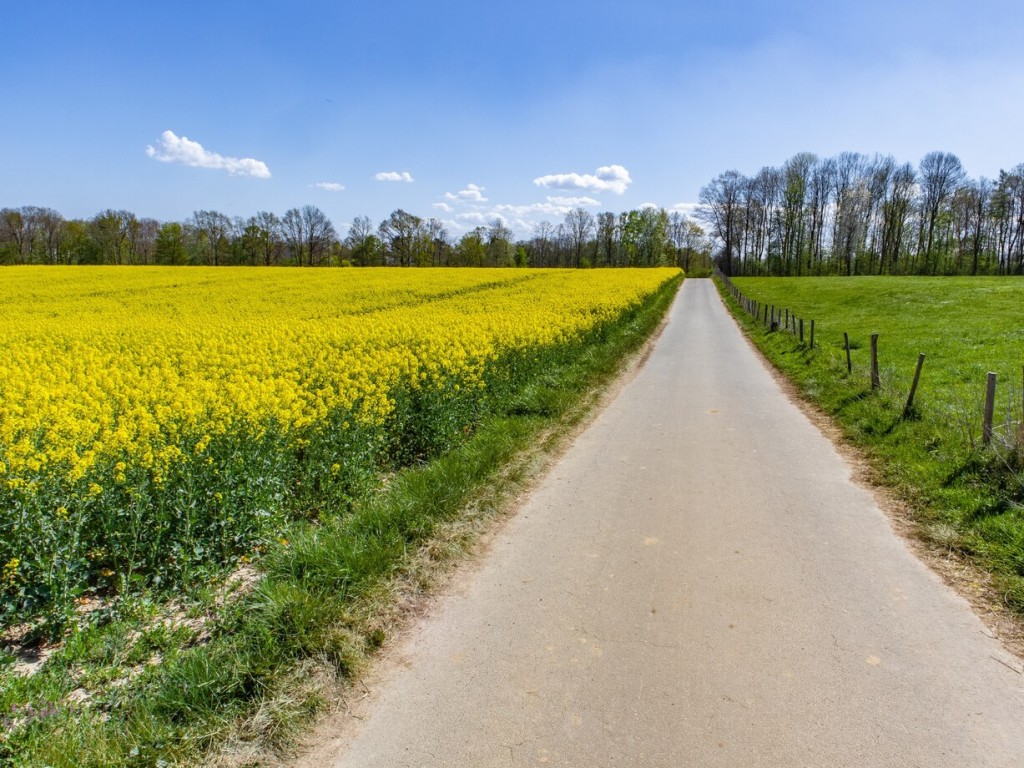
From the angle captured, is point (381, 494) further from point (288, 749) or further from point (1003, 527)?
point (1003, 527)

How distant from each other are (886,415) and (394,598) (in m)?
8.31

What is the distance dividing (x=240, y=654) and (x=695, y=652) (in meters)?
2.79

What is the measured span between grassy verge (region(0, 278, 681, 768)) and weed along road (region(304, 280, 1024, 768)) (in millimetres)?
353

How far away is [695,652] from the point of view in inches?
143

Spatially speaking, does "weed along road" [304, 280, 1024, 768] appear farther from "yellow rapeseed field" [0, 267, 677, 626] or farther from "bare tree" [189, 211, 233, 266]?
"bare tree" [189, 211, 233, 266]

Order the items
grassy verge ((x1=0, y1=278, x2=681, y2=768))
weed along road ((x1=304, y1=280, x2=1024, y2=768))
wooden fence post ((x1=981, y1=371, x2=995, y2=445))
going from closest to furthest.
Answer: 1. grassy verge ((x1=0, y1=278, x2=681, y2=768))
2. weed along road ((x1=304, y1=280, x2=1024, y2=768))
3. wooden fence post ((x1=981, y1=371, x2=995, y2=445))

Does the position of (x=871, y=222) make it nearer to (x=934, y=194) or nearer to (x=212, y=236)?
(x=934, y=194)

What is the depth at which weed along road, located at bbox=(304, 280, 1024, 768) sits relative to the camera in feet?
9.62

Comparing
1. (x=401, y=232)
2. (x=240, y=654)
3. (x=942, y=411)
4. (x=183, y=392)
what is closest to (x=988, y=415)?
(x=942, y=411)

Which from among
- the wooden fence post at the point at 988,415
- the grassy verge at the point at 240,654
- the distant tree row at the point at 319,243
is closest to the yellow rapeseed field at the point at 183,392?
the grassy verge at the point at 240,654

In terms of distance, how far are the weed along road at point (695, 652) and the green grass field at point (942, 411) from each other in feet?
1.90

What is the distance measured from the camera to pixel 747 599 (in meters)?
4.26

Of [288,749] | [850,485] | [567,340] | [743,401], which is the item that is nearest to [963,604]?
[850,485]

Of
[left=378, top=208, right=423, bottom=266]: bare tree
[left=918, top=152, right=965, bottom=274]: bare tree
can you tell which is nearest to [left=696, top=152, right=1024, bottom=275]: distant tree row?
[left=918, top=152, right=965, bottom=274]: bare tree
